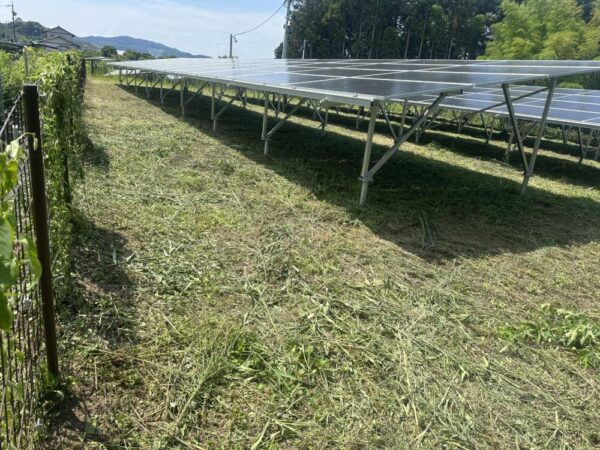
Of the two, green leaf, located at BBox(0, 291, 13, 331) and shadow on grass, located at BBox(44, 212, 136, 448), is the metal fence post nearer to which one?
shadow on grass, located at BBox(44, 212, 136, 448)

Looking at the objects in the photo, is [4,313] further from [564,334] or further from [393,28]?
[393,28]

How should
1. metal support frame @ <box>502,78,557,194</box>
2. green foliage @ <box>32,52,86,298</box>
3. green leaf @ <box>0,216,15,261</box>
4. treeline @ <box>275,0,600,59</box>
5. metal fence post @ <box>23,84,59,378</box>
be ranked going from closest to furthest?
1. green leaf @ <box>0,216,15,261</box>
2. metal fence post @ <box>23,84,59,378</box>
3. green foliage @ <box>32,52,86,298</box>
4. metal support frame @ <box>502,78,557,194</box>
5. treeline @ <box>275,0,600,59</box>

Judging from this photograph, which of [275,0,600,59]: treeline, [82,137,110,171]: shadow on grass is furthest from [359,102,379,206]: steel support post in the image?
[275,0,600,59]: treeline

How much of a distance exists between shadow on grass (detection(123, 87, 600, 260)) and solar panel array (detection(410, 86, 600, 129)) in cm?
Result: 136

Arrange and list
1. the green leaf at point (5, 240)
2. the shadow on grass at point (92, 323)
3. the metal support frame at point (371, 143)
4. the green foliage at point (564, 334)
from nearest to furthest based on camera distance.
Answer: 1. the green leaf at point (5, 240)
2. the shadow on grass at point (92, 323)
3. the green foliage at point (564, 334)
4. the metal support frame at point (371, 143)

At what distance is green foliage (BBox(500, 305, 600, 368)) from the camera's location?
138 inches

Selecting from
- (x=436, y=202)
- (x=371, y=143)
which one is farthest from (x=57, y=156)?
(x=436, y=202)

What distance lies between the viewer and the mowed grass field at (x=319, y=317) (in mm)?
2578

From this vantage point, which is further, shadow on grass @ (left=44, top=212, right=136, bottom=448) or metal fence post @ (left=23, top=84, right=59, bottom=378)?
shadow on grass @ (left=44, top=212, right=136, bottom=448)

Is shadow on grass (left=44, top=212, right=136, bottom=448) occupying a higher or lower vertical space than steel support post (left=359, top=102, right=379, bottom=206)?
lower

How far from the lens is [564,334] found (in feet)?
12.1

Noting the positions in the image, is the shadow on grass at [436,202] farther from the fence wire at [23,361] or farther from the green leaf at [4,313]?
the green leaf at [4,313]

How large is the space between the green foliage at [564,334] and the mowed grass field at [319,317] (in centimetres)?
2

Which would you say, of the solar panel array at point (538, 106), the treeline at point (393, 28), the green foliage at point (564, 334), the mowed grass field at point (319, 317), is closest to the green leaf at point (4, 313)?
the mowed grass field at point (319, 317)
